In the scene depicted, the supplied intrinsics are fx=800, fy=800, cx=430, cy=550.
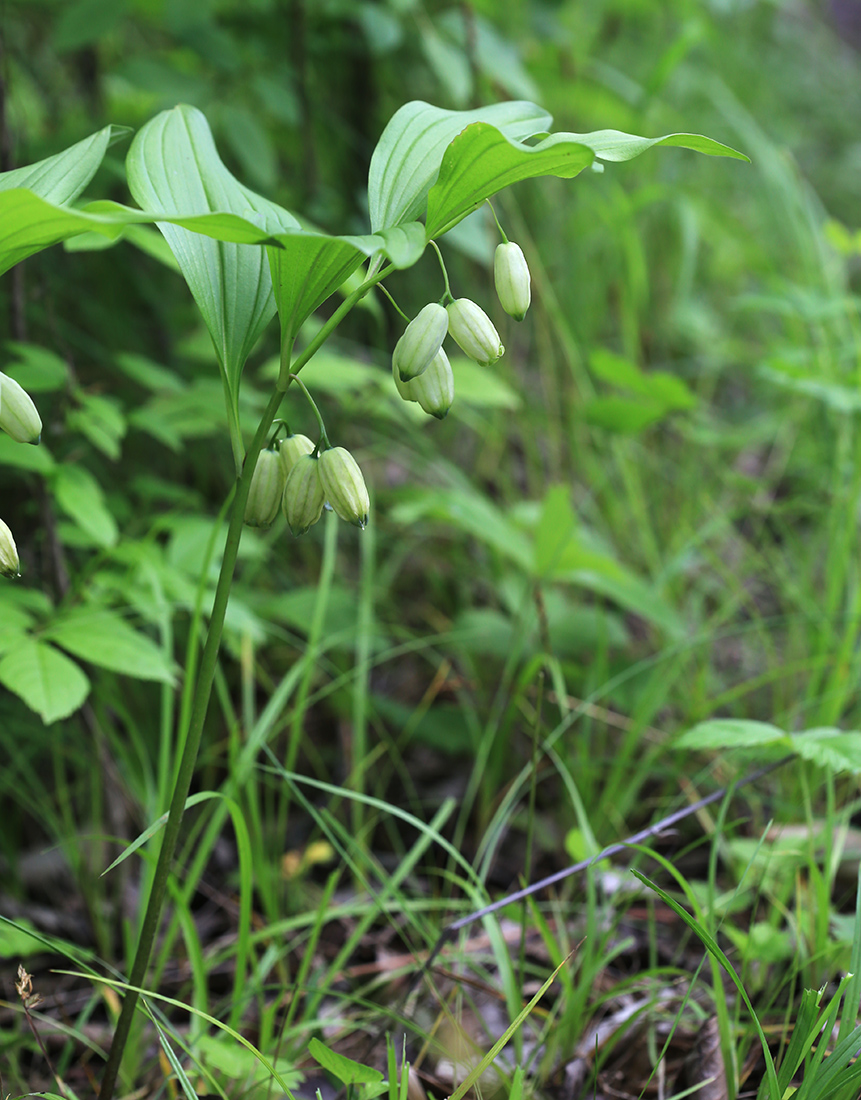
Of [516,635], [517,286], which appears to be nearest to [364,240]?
[517,286]

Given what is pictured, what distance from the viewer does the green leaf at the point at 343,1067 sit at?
31.5 inches

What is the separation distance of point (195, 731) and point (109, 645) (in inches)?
15.3

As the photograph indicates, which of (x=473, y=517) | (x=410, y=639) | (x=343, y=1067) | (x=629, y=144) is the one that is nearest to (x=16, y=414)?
(x=629, y=144)

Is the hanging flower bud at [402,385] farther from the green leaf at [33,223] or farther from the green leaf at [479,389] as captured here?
the green leaf at [479,389]

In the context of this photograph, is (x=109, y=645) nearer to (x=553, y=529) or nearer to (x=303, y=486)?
(x=303, y=486)

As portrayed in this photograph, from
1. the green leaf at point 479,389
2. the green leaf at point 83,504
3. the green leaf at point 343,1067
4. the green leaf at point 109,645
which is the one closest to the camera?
the green leaf at point 343,1067

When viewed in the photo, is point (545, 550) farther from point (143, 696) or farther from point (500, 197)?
point (500, 197)

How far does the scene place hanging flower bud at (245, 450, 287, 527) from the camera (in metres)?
0.79

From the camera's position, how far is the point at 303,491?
78 cm

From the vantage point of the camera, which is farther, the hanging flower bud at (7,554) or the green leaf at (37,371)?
the green leaf at (37,371)

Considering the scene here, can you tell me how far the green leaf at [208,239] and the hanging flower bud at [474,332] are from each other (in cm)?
18

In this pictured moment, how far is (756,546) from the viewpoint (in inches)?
88.0

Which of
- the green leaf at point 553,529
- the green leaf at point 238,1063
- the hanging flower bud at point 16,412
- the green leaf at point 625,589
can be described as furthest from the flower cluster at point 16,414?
the green leaf at point 625,589

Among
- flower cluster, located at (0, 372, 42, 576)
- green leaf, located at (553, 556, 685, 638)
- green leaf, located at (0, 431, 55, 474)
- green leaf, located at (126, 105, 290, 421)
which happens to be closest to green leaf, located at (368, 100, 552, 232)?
green leaf, located at (126, 105, 290, 421)
